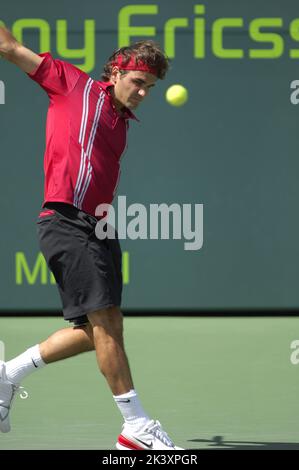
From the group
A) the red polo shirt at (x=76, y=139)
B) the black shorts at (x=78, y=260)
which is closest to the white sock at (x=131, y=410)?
the black shorts at (x=78, y=260)

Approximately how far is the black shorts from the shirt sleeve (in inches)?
18.4

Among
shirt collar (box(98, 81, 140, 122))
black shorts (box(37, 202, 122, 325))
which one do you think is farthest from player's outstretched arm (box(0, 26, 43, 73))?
black shorts (box(37, 202, 122, 325))

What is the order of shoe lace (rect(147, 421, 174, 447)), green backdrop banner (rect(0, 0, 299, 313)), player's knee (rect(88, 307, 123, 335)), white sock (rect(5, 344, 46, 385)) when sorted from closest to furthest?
shoe lace (rect(147, 421, 174, 447))
player's knee (rect(88, 307, 123, 335))
white sock (rect(5, 344, 46, 385))
green backdrop banner (rect(0, 0, 299, 313))

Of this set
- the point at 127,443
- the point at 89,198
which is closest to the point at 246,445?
the point at 127,443

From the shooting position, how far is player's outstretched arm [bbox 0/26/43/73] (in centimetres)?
448

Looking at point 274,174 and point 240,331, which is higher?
point 274,174

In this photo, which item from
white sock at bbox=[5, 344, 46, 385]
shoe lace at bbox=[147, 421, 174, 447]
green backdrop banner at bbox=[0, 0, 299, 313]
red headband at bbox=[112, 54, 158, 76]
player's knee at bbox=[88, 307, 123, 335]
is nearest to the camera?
shoe lace at bbox=[147, 421, 174, 447]

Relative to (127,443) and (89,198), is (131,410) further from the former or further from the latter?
(89,198)

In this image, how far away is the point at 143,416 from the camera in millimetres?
4496

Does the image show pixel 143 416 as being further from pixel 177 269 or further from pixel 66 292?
pixel 177 269

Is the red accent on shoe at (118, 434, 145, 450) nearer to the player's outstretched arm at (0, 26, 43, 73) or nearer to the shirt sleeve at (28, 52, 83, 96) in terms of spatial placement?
the shirt sleeve at (28, 52, 83, 96)

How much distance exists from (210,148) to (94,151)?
13.0ft

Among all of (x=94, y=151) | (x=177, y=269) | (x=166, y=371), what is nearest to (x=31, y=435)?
(x=94, y=151)

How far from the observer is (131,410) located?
177 inches
